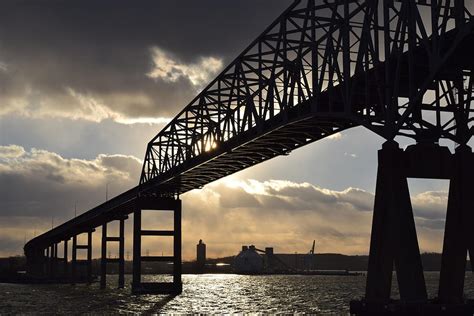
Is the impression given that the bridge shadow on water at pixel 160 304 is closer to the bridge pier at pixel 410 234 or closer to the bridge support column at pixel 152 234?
the bridge support column at pixel 152 234

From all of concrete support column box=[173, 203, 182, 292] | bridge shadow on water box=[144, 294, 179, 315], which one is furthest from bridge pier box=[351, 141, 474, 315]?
concrete support column box=[173, 203, 182, 292]

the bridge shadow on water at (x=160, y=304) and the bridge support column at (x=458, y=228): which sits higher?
the bridge support column at (x=458, y=228)

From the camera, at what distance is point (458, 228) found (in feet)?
154

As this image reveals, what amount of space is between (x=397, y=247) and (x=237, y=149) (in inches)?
1352

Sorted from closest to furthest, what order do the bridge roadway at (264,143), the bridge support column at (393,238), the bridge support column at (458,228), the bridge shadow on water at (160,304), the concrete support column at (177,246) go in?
the bridge support column at (393,238)
the bridge support column at (458,228)
the bridge roadway at (264,143)
the bridge shadow on water at (160,304)
the concrete support column at (177,246)

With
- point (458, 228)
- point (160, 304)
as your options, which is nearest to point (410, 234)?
point (458, 228)

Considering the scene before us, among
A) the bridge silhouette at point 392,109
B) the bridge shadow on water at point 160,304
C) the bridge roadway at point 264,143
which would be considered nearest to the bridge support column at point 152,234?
the bridge roadway at point 264,143

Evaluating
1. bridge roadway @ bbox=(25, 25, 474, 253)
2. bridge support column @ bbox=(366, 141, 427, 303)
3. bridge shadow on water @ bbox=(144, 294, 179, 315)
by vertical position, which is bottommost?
bridge shadow on water @ bbox=(144, 294, 179, 315)

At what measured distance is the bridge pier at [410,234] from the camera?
4300 centimetres

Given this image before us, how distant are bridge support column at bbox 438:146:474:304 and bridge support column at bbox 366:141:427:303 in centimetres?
433

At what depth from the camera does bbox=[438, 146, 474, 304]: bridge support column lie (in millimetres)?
47031

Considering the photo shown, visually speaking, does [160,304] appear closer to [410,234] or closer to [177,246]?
[177,246]

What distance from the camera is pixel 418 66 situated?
46.7 metres

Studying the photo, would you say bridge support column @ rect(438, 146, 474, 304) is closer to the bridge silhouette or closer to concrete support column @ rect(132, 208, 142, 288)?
the bridge silhouette
